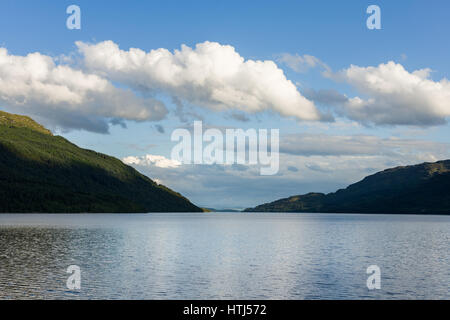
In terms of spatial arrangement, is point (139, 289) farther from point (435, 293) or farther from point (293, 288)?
point (435, 293)

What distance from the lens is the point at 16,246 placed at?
107 metres

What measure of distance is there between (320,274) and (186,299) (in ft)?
86.0

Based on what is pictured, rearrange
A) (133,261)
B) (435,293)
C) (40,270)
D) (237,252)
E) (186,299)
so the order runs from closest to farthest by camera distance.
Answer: (186,299) → (435,293) → (40,270) → (133,261) → (237,252)

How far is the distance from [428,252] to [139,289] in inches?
2990

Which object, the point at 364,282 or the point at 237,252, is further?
the point at 237,252

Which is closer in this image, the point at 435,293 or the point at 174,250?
the point at 435,293

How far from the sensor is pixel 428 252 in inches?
4198
